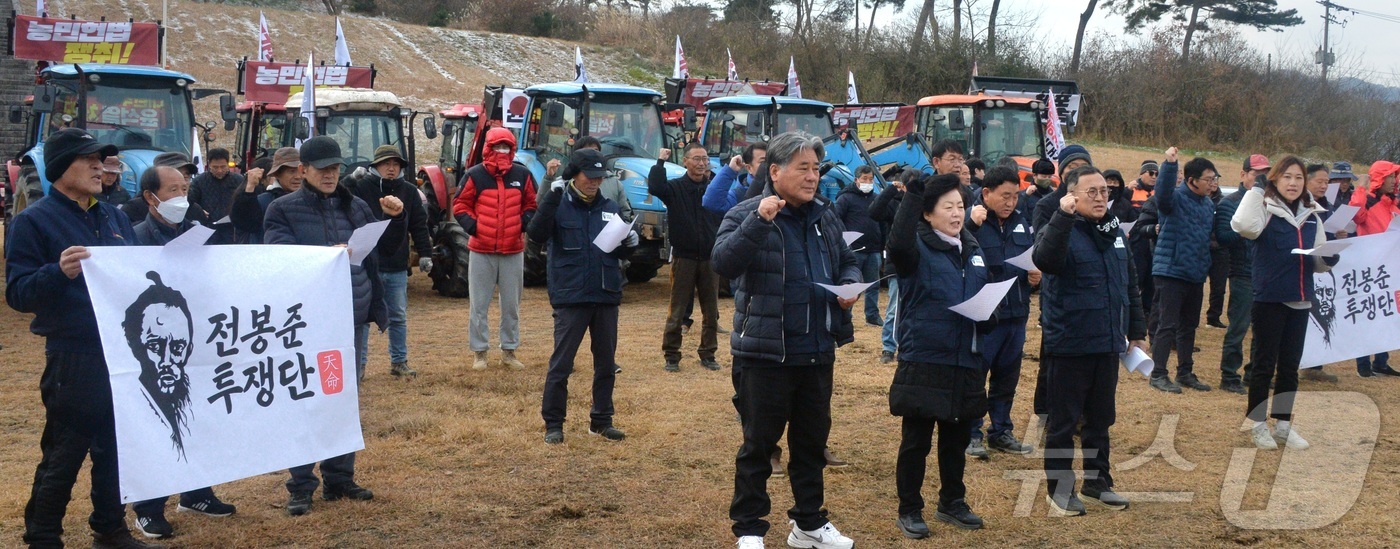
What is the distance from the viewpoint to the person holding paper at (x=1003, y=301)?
5973 millimetres

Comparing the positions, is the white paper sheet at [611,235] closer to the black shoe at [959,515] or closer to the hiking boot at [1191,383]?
the black shoe at [959,515]

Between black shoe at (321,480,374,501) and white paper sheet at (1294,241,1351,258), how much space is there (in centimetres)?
525

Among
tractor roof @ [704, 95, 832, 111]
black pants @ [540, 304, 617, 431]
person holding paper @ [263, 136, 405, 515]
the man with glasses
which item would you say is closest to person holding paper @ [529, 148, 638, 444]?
black pants @ [540, 304, 617, 431]

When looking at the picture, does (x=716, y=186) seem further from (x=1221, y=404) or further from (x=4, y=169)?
(x=4, y=169)

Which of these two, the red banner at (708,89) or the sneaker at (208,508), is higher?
the red banner at (708,89)

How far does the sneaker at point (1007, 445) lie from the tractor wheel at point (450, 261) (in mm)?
7495

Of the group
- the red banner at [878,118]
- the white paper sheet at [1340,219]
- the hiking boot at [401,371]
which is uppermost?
the red banner at [878,118]

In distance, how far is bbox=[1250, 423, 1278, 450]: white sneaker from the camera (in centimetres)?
667

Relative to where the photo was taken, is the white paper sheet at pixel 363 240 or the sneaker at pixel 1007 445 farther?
the sneaker at pixel 1007 445

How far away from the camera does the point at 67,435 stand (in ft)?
13.9

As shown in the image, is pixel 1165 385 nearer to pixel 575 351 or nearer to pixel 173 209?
pixel 575 351

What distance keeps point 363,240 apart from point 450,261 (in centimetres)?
821

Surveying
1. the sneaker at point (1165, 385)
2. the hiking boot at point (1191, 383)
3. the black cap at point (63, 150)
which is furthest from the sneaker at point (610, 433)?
the hiking boot at point (1191, 383)

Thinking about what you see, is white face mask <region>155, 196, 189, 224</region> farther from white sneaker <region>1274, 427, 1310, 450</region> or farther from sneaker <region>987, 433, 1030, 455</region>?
white sneaker <region>1274, 427, 1310, 450</region>
